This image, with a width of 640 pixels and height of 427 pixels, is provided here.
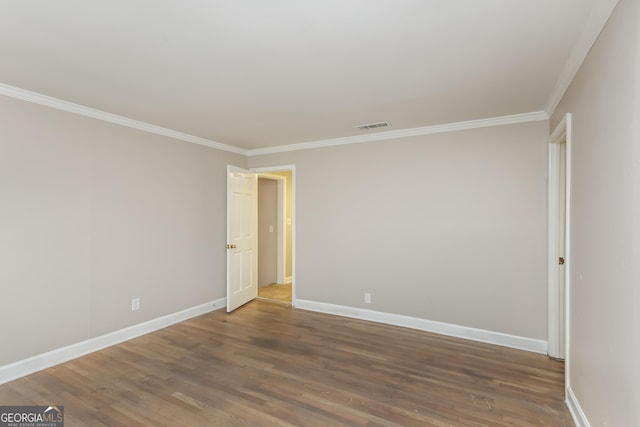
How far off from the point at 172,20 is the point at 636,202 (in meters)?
2.38

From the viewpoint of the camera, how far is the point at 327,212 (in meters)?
4.48

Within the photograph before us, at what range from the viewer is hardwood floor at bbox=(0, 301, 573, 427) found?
2.19 meters

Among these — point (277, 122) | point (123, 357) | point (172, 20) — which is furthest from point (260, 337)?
point (172, 20)

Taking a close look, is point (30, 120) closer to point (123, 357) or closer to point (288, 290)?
point (123, 357)

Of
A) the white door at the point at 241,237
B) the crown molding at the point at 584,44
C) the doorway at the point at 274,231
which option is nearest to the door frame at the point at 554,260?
the crown molding at the point at 584,44

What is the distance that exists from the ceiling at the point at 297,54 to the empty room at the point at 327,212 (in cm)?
2

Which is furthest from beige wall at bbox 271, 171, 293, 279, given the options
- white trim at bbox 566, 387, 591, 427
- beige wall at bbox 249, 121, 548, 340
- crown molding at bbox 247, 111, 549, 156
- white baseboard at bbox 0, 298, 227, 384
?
white trim at bbox 566, 387, 591, 427

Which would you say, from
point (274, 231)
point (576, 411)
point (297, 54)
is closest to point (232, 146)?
point (274, 231)

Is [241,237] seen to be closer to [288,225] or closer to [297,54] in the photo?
[288,225]

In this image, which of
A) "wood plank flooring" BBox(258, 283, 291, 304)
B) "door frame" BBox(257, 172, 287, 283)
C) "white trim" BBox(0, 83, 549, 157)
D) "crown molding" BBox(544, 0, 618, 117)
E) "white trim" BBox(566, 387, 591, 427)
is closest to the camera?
"crown molding" BBox(544, 0, 618, 117)

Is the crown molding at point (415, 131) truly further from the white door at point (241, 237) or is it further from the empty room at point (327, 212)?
the white door at point (241, 237)

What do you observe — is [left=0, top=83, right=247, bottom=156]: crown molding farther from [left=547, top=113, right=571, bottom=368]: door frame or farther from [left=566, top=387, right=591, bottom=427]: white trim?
[left=566, top=387, right=591, bottom=427]: white trim

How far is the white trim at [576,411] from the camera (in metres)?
1.98

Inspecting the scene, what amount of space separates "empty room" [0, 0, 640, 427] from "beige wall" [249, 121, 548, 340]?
24 mm
